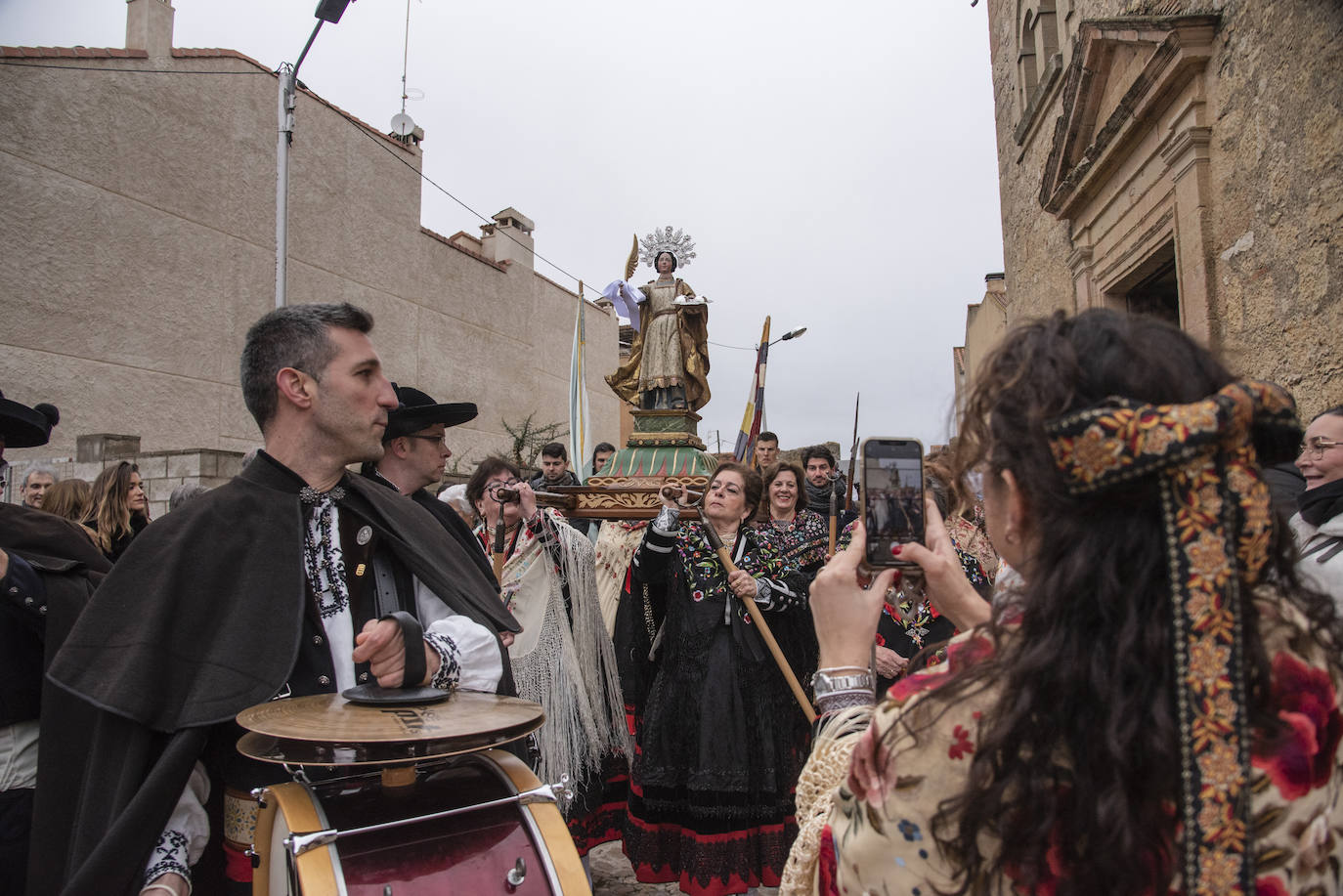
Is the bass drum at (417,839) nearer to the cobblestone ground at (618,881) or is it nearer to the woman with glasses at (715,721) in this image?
the woman with glasses at (715,721)

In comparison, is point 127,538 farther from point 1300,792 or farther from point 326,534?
point 1300,792

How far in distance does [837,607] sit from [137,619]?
1.48 meters

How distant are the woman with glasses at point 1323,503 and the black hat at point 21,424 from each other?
4.08m

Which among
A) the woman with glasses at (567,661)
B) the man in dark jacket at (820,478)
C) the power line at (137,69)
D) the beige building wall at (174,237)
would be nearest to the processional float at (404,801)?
the woman with glasses at (567,661)

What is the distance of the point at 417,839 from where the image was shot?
62.4 inches

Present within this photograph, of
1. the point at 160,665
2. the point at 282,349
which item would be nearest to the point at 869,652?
the point at 160,665

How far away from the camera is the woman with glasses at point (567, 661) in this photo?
418 cm

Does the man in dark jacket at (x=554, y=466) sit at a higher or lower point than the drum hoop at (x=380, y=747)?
higher

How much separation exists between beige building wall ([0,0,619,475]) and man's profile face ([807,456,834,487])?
10.4 metres

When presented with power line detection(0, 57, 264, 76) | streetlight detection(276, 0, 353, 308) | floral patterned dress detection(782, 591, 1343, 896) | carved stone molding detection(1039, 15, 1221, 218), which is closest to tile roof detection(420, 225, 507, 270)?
power line detection(0, 57, 264, 76)

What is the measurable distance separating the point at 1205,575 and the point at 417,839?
55.5 inches

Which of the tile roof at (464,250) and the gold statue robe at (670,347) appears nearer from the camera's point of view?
the gold statue robe at (670,347)

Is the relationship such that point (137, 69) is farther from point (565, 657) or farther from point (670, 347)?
point (565, 657)

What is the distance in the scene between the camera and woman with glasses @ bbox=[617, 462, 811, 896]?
3.74 meters
